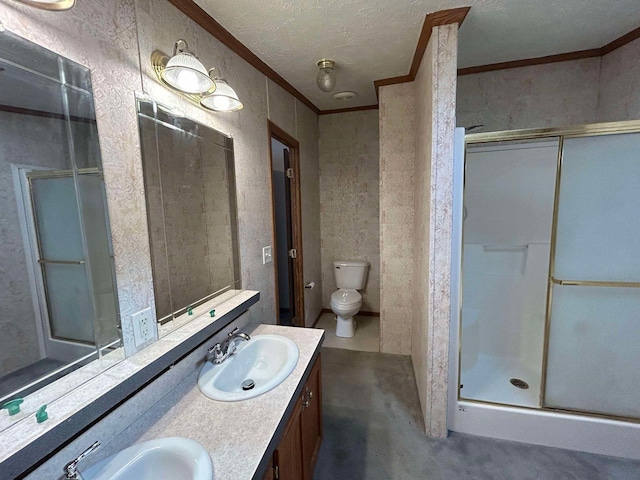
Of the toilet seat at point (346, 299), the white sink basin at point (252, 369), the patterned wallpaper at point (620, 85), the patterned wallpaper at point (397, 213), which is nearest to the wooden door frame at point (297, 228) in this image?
the toilet seat at point (346, 299)

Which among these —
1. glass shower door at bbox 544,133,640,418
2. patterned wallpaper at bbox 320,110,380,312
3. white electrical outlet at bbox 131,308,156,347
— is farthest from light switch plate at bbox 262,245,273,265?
glass shower door at bbox 544,133,640,418

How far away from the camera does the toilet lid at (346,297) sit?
2861mm

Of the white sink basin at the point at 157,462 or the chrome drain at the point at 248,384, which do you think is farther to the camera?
the chrome drain at the point at 248,384

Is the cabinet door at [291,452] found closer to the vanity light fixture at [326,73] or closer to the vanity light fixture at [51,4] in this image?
the vanity light fixture at [51,4]

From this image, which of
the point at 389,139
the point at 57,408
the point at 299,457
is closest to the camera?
the point at 57,408

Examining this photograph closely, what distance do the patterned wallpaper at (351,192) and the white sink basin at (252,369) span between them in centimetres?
202

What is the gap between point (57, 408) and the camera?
72cm

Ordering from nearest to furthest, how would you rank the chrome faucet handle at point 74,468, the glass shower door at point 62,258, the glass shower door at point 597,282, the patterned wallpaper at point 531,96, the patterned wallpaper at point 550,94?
the chrome faucet handle at point 74,468
the glass shower door at point 62,258
the glass shower door at point 597,282
the patterned wallpaper at point 550,94
the patterned wallpaper at point 531,96

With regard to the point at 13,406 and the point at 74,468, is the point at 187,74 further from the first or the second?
the point at 74,468

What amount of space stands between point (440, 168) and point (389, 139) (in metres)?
0.96

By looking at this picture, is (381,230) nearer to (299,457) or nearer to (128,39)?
(299,457)

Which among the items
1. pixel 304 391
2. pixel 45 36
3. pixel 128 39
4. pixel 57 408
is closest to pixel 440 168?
pixel 304 391

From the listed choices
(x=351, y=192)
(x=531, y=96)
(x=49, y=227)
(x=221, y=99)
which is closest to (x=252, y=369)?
(x=49, y=227)

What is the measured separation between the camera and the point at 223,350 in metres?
1.26
